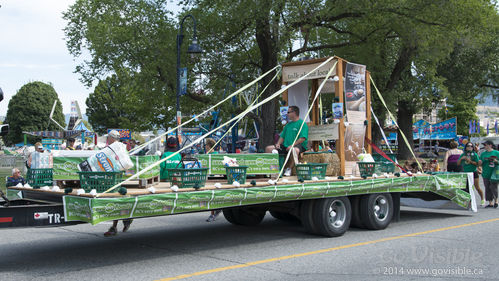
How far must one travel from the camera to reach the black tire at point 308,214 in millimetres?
8906

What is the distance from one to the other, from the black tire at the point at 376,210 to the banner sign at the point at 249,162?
5.87 feet

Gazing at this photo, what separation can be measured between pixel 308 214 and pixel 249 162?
4.46ft

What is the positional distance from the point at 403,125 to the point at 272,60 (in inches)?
864

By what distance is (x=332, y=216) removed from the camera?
912cm

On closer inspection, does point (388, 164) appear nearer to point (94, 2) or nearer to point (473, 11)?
point (473, 11)

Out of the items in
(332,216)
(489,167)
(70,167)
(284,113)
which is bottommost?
(332,216)

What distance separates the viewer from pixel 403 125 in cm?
4041

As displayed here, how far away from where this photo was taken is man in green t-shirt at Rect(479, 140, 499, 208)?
13.1 meters

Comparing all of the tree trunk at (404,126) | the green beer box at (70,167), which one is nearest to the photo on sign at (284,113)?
the green beer box at (70,167)

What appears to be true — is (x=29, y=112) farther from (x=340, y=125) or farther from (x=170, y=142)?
(x=170, y=142)

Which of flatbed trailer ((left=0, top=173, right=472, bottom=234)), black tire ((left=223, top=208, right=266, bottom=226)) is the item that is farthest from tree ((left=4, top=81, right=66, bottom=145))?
flatbed trailer ((left=0, top=173, right=472, bottom=234))

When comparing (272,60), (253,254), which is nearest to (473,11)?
(272,60)

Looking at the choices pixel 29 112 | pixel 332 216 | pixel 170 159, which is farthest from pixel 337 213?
pixel 29 112

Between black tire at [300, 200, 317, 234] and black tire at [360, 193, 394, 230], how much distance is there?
3.97 feet
